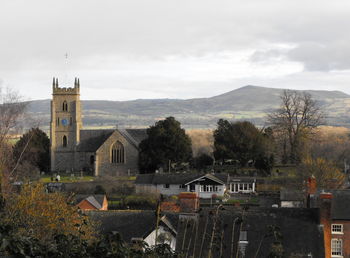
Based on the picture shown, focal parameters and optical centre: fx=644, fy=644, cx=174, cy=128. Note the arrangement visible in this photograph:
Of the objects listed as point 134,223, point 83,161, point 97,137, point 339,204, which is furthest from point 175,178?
point 134,223

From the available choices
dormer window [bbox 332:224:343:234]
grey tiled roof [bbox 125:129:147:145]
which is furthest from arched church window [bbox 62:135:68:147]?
dormer window [bbox 332:224:343:234]

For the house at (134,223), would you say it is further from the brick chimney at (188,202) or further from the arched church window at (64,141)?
the arched church window at (64,141)

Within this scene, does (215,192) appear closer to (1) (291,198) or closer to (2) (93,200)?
(1) (291,198)

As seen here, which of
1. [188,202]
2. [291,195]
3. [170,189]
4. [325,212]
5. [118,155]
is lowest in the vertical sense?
[170,189]

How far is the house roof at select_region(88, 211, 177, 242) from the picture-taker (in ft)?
87.1

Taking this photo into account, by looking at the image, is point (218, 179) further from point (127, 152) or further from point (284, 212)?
point (284, 212)

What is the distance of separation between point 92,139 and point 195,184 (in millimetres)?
22106

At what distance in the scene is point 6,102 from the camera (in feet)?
114

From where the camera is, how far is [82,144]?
75.2 metres

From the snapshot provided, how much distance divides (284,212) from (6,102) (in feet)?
54.6

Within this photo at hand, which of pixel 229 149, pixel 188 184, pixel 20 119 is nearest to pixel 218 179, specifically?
pixel 188 184

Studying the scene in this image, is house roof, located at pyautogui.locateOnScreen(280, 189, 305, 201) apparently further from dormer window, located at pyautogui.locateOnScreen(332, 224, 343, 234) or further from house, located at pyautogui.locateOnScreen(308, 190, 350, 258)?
dormer window, located at pyautogui.locateOnScreen(332, 224, 343, 234)

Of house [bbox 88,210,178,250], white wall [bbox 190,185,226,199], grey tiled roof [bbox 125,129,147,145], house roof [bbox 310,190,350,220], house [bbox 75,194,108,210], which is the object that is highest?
grey tiled roof [bbox 125,129,147,145]

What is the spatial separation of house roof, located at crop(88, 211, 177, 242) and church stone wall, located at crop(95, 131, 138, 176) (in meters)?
41.7
